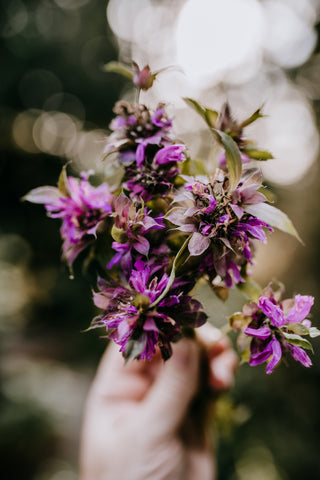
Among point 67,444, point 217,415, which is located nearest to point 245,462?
point 217,415

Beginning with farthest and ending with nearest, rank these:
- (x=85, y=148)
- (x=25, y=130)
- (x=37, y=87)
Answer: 1. (x=85, y=148)
2. (x=25, y=130)
3. (x=37, y=87)

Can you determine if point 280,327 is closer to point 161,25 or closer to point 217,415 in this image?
point 217,415

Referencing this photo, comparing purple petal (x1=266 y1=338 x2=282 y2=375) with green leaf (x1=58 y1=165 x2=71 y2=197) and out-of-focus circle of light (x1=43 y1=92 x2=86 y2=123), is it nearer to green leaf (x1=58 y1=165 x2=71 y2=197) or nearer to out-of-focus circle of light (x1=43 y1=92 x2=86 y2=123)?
green leaf (x1=58 y1=165 x2=71 y2=197)

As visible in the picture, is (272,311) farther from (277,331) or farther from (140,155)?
(140,155)

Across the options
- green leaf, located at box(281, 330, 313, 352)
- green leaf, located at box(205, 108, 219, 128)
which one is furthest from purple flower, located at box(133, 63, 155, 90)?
green leaf, located at box(281, 330, 313, 352)

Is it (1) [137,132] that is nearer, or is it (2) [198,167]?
(1) [137,132]

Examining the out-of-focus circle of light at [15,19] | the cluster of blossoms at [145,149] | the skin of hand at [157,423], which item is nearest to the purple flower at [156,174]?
the cluster of blossoms at [145,149]

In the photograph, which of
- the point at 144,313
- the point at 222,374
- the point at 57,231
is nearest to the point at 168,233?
the point at 144,313

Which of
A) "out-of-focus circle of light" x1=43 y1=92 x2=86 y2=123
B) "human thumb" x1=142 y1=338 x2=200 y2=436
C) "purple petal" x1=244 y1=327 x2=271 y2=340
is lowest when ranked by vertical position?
"out-of-focus circle of light" x1=43 y1=92 x2=86 y2=123
